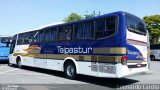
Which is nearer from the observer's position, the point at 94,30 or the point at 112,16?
the point at 112,16

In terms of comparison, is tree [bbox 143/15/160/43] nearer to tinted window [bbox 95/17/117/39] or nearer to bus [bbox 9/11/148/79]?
bus [bbox 9/11/148/79]

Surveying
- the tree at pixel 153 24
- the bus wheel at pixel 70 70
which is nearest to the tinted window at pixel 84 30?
Result: the bus wheel at pixel 70 70

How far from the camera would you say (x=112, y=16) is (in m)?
11.9

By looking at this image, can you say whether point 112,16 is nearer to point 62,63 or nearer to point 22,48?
point 62,63

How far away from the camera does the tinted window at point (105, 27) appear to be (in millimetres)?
11876

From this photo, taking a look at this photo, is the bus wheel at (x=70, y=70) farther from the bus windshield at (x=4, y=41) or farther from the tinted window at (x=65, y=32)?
the bus windshield at (x=4, y=41)

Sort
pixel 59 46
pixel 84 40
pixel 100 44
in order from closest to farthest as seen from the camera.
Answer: pixel 100 44, pixel 84 40, pixel 59 46

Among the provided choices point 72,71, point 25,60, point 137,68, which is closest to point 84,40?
point 72,71

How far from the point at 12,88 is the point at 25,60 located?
8.45 meters

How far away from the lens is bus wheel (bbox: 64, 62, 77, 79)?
560 inches

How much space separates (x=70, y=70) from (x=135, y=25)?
4140 mm

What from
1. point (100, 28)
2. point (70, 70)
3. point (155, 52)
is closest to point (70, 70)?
point (70, 70)

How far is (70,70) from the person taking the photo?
14.6 m

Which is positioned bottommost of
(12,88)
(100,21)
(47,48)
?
(12,88)
